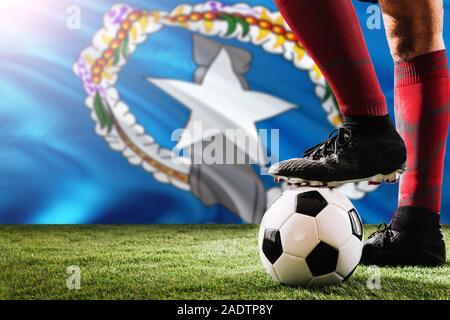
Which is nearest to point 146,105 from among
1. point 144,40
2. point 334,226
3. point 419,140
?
point 144,40

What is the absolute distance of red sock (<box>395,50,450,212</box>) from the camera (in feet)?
4.95

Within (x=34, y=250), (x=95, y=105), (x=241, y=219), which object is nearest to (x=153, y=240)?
(x=34, y=250)

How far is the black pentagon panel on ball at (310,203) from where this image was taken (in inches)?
51.9

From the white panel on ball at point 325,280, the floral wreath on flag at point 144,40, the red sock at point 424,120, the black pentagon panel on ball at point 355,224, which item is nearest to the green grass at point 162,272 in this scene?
the white panel on ball at point 325,280

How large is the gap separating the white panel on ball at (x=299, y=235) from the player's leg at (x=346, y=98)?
99 mm

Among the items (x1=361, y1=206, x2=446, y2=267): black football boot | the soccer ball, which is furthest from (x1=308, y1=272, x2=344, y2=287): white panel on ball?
(x1=361, y1=206, x2=446, y2=267): black football boot

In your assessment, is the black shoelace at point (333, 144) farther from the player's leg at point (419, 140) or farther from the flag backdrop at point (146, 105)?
the flag backdrop at point (146, 105)

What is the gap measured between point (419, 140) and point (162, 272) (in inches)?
32.3

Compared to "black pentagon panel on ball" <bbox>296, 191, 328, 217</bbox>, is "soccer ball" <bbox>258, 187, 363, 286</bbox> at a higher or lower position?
lower

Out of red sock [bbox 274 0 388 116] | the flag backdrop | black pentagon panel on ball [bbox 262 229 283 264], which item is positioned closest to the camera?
red sock [bbox 274 0 388 116]

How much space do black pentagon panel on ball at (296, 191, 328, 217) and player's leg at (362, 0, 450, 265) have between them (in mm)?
358

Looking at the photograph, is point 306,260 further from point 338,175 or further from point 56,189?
point 56,189

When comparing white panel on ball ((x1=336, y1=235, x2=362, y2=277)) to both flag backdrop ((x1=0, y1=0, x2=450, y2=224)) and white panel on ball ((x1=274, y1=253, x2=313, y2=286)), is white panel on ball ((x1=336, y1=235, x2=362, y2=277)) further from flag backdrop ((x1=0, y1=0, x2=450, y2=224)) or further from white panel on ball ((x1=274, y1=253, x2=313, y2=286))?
flag backdrop ((x1=0, y1=0, x2=450, y2=224))
